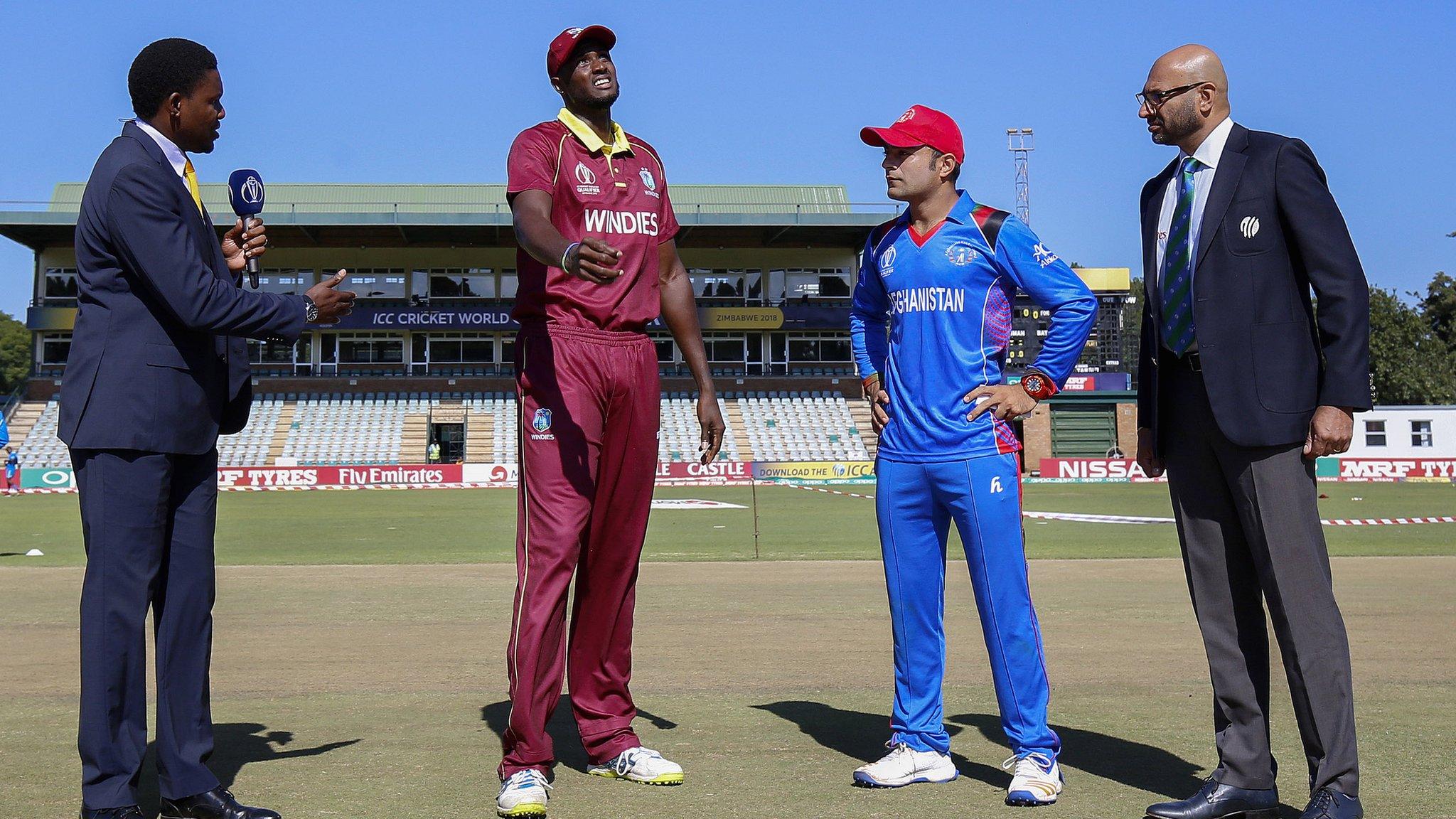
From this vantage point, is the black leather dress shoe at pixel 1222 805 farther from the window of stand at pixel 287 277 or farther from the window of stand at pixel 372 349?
the window of stand at pixel 287 277

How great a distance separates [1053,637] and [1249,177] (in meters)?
4.47

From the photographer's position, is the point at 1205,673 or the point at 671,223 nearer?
the point at 671,223

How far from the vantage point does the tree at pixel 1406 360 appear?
2783 inches

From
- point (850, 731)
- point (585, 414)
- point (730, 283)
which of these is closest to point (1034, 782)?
point (850, 731)

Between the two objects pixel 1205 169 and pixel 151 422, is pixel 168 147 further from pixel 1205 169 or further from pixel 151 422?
pixel 1205 169

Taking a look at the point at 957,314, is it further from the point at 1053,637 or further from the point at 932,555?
the point at 1053,637

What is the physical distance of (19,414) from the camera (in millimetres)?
55250

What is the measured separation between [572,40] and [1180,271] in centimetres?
235

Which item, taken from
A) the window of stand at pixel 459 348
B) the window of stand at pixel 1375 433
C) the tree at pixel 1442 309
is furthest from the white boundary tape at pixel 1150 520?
the tree at pixel 1442 309

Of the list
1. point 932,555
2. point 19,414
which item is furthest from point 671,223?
point 19,414

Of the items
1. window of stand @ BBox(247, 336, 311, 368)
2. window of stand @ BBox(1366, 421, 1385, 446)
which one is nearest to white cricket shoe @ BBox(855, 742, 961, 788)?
window of stand @ BBox(247, 336, 311, 368)

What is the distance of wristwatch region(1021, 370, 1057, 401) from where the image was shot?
4.82 meters

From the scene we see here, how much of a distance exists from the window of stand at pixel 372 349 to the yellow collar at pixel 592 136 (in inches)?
2230

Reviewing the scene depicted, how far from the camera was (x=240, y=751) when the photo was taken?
503cm
